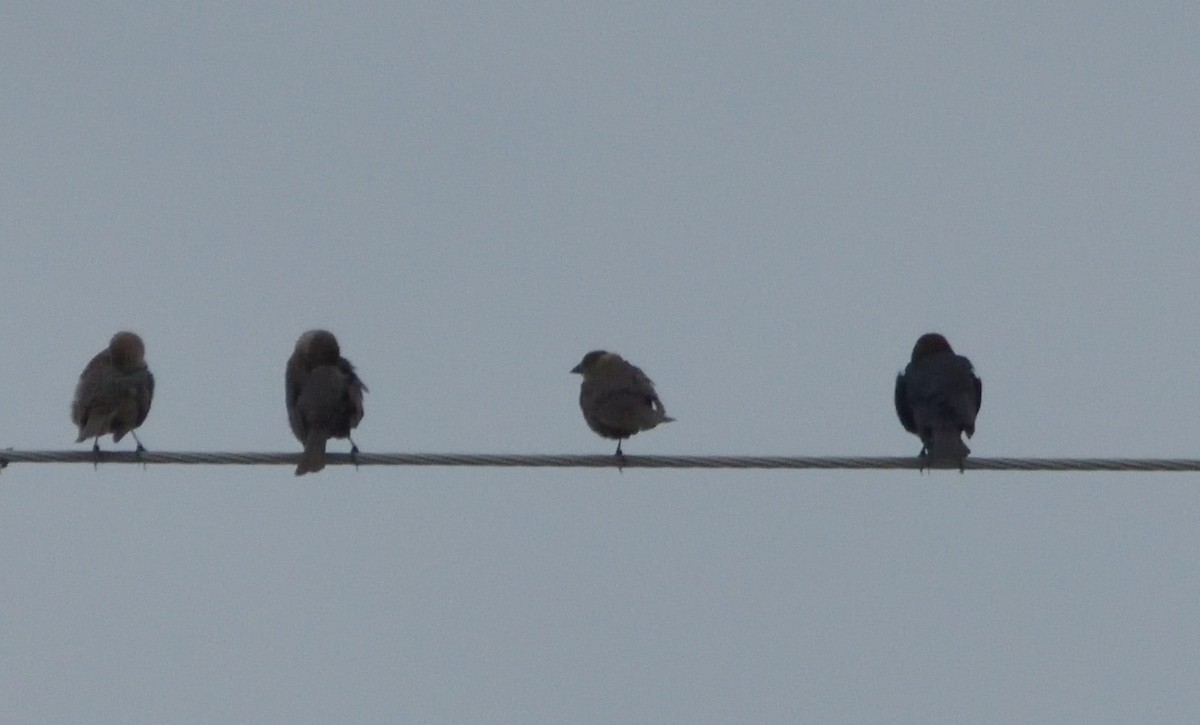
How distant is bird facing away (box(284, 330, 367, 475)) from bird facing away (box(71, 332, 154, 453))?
922mm

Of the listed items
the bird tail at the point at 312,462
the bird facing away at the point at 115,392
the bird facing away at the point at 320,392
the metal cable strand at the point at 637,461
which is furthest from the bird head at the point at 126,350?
the metal cable strand at the point at 637,461

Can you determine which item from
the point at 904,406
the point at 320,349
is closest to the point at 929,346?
the point at 904,406

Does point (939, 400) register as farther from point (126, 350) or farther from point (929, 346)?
point (126, 350)

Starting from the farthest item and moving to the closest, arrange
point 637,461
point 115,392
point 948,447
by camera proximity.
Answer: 1. point 115,392
2. point 948,447
3. point 637,461

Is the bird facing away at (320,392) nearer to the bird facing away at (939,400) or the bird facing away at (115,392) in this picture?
the bird facing away at (115,392)

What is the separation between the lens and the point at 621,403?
14.7m

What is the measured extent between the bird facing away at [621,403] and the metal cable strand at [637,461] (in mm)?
2864

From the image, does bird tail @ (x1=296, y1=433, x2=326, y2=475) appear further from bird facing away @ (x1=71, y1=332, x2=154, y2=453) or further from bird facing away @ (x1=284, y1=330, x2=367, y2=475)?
bird facing away @ (x1=71, y1=332, x2=154, y2=453)

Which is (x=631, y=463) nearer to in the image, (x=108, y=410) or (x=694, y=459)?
(x=694, y=459)

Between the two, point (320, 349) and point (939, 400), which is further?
point (320, 349)

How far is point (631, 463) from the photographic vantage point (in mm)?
11695

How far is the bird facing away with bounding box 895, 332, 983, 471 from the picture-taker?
1374cm

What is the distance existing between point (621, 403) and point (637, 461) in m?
3.06

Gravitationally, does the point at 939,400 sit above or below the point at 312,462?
above
